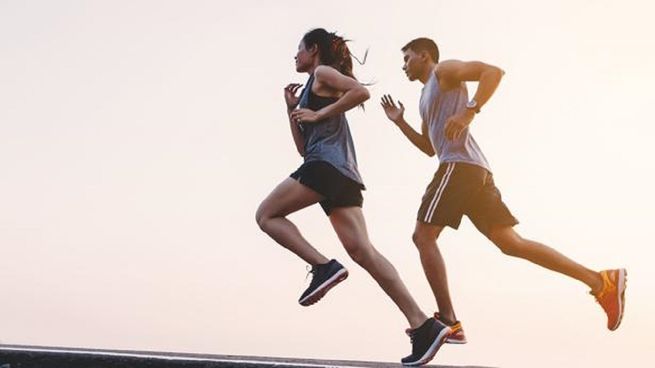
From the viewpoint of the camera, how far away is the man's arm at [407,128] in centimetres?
656

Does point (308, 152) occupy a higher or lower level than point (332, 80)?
lower

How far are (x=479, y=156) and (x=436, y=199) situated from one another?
1.52ft

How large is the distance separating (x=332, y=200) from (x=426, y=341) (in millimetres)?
1075

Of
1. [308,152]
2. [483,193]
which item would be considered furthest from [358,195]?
[483,193]

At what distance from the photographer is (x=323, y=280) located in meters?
5.57

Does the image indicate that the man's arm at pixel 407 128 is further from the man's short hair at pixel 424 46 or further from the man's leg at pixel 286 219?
the man's leg at pixel 286 219

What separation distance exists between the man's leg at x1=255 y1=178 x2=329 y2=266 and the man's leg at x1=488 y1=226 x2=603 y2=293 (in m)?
1.31

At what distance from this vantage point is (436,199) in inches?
235

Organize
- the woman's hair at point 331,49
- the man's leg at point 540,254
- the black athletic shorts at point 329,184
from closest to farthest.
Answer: the black athletic shorts at point 329,184 < the woman's hair at point 331,49 < the man's leg at point 540,254

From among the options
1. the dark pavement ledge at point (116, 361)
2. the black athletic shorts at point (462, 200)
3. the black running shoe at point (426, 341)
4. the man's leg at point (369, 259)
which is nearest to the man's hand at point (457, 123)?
the black athletic shorts at point (462, 200)

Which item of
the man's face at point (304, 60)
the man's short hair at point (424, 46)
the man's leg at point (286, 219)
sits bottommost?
the man's leg at point (286, 219)

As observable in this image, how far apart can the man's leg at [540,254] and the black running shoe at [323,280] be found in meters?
1.21

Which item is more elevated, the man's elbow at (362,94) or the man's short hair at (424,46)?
the man's short hair at (424,46)

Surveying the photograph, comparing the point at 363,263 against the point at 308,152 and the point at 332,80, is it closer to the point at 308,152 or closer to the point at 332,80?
the point at 308,152
